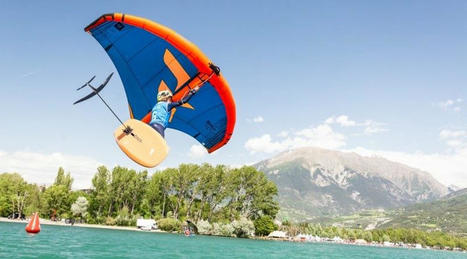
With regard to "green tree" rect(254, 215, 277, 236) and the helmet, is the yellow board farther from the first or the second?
"green tree" rect(254, 215, 277, 236)

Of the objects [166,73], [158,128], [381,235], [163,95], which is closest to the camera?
[158,128]

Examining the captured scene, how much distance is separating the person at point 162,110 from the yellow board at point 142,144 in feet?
1.76

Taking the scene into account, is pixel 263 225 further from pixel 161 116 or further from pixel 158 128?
pixel 158 128

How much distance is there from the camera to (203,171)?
78.5 metres

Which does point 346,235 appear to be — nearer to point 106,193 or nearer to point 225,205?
point 225,205

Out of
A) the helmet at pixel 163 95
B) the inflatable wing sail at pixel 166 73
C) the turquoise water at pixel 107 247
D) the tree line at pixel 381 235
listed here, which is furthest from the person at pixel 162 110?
the tree line at pixel 381 235

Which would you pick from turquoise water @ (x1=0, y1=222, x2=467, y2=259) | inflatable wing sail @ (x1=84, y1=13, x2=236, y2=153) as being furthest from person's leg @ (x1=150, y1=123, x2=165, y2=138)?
turquoise water @ (x1=0, y1=222, x2=467, y2=259)

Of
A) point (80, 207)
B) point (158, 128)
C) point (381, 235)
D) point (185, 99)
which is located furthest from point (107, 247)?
point (381, 235)

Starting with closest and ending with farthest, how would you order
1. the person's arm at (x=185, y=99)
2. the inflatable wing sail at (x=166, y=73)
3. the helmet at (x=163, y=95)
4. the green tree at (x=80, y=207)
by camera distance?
the inflatable wing sail at (x=166, y=73) → the helmet at (x=163, y=95) → the person's arm at (x=185, y=99) → the green tree at (x=80, y=207)

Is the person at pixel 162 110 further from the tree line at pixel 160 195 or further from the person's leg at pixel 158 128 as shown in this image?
the tree line at pixel 160 195

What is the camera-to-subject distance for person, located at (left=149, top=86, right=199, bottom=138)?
8328 millimetres

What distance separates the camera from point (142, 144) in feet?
24.1

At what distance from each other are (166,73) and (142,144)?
3.25 metres

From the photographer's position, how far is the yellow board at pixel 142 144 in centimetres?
716
